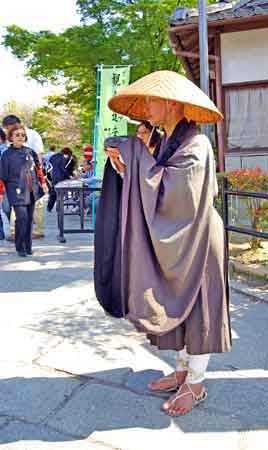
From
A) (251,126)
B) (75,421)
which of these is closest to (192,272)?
(75,421)

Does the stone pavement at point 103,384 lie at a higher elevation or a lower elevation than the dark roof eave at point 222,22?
lower

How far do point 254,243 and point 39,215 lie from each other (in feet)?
12.1

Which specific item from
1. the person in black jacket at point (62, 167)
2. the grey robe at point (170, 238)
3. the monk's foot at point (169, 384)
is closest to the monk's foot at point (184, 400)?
the monk's foot at point (169, 384)

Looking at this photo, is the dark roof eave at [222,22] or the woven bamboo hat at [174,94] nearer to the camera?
the woven bamboo hat at [174,94]

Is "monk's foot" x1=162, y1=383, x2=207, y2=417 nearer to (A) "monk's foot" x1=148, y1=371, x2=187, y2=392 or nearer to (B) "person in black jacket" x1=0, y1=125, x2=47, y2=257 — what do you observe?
(A) "monk's foot" x1=148, y1=371, x2=187, y2=392

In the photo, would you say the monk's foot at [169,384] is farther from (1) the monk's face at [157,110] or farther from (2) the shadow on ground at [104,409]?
(1) the monk's face at [157,110]

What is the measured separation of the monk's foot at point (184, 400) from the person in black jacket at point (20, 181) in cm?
424

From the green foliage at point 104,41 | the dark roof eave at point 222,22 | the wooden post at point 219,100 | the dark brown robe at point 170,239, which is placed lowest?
the dark brown robe at point 170,239

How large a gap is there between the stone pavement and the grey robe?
1.46 feet

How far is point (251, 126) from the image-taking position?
910 cm

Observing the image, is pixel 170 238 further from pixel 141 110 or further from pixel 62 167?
pixel 62 167

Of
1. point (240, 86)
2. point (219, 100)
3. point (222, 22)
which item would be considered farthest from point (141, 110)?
point (240, 86)

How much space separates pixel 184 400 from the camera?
269cm

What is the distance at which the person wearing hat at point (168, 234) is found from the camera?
239 centimetres
